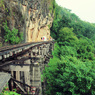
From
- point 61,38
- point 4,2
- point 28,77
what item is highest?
point 4,2

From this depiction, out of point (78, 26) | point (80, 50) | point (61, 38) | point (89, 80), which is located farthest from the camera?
point (78, 26)

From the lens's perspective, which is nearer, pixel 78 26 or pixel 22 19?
pixel 22 19

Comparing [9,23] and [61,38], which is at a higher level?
[9,23]

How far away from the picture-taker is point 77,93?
6.57 m

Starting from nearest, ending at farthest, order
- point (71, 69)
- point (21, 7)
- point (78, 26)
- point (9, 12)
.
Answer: point (71, 69) < point (9, 12) < point (21, 7) < point (78, 26)

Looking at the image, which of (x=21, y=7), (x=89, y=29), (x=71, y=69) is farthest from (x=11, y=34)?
(x=89, y=29)

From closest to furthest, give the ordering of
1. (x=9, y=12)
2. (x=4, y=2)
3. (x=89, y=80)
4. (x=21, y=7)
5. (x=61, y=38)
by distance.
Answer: (x=89, y=80) → (x=4, y=2) → (x=9, y=12) → (x=21, y=7) → (x=61, y=38)

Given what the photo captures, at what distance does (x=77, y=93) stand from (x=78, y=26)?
96.2 ft

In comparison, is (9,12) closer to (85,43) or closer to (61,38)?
(61,38)

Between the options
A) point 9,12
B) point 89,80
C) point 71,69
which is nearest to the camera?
point 89,80

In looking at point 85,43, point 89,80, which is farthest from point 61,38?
point 89,80

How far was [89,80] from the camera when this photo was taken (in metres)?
6.20

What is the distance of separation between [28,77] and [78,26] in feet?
103

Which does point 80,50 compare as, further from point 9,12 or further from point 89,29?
point 89,29
